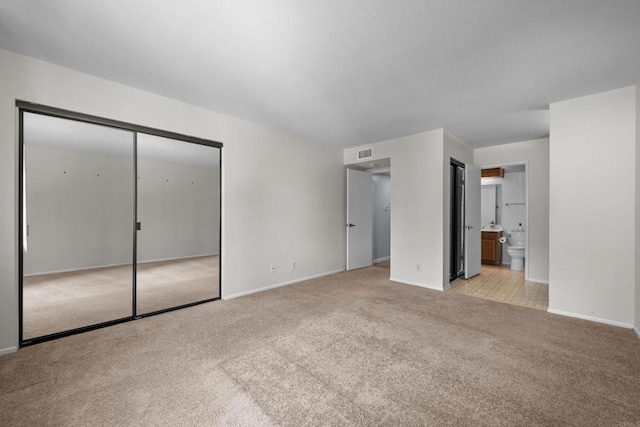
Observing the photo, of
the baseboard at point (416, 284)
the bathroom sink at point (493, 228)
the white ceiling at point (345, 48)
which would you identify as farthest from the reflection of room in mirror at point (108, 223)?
the bathroom sink at point (493, 228)

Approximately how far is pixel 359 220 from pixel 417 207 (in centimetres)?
163

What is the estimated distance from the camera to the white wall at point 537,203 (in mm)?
4699

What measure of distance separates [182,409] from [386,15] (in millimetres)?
2784

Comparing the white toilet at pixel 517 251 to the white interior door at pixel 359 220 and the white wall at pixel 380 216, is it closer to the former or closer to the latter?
the white wall at pixel 380 216

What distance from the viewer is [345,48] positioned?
2.20m

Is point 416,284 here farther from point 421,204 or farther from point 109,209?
point 109,209

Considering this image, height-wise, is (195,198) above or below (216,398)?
above

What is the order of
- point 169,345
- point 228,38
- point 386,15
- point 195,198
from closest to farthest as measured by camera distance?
1. point 386,15
2. point 228,38
3. point 169,345
4. point 195,198

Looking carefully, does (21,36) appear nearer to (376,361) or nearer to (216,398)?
(216,398)

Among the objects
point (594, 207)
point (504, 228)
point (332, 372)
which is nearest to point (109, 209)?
point (332, 372)

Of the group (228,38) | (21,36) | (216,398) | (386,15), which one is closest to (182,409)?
(216,398)

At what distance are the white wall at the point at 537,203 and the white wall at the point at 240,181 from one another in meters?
3.34

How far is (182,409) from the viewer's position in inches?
64.0

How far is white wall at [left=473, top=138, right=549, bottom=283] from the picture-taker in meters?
4.70
